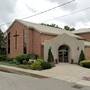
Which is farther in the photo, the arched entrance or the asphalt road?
the arched entrance

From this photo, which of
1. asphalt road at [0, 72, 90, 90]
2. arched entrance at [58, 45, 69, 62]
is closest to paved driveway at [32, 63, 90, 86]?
asphalt road at [0, 72, 90, 90]

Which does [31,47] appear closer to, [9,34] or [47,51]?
[47,51]

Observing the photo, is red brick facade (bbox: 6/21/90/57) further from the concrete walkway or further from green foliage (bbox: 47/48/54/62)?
the concrete walkway

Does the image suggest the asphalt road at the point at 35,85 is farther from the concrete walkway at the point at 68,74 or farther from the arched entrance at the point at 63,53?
the arched entrance at the point at 63,53

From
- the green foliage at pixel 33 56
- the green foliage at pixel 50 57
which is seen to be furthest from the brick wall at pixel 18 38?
the green foliage at pixel 50 57

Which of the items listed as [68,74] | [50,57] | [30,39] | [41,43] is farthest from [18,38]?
[68,74]

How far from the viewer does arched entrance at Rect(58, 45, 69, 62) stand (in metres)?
33.2

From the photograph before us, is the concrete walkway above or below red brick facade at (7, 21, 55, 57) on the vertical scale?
below

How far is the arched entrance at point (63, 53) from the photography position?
33188 mm

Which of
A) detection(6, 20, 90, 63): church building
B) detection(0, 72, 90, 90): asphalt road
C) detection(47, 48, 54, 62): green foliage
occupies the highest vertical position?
detection(6, 20, 90, 63): church building

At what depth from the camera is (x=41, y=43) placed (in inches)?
1337

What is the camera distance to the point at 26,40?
3562cm

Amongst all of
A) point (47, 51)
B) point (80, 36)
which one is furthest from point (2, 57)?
point (80, 36)

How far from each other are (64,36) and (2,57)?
1224 centimetres
